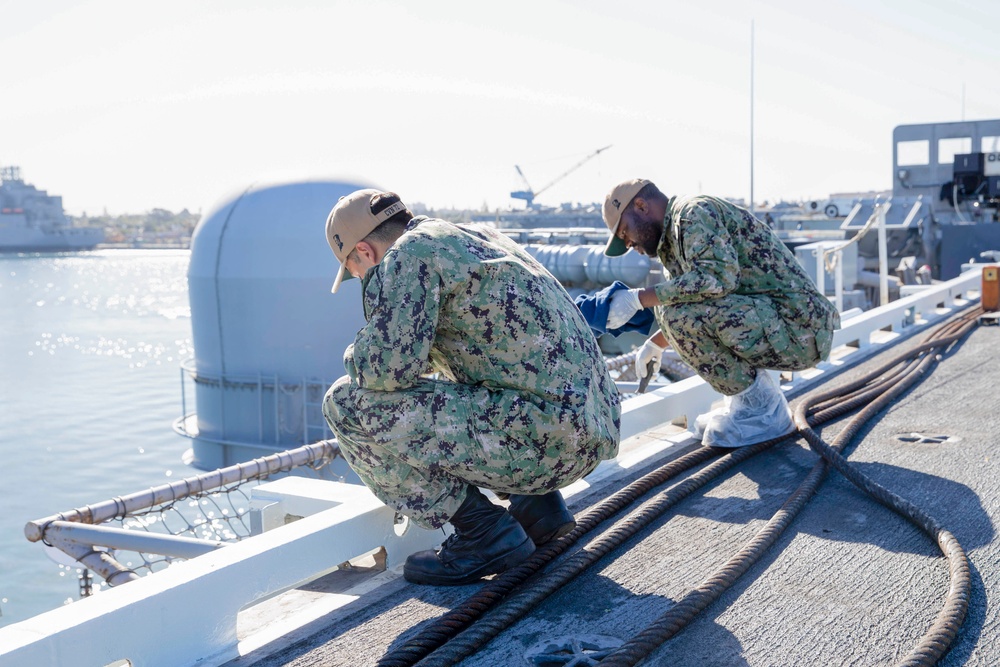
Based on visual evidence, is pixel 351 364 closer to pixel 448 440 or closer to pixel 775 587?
pixel 448 440

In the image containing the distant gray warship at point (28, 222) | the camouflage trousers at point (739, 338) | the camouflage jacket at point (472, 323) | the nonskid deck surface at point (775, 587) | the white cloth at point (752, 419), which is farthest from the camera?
the distant gray warship at point (28, 222)

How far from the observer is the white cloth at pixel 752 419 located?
13.9ft

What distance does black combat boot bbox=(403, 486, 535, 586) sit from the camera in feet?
9.12

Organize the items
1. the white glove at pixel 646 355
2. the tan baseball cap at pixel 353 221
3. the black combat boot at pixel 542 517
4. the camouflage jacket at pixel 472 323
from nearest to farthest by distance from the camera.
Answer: the camouflage jacket at pixel 472 323 < the tan baseball cap at pixel 353 221 < the black combat boot at pixel 542 517 < the white glove at pixel 646 355

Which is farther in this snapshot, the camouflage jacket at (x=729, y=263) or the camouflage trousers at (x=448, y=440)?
the camouflage jacket at (x=729, y=263)

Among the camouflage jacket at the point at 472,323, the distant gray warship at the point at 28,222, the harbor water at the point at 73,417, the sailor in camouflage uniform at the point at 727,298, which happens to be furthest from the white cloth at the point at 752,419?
the distant gray warship at the point at 28,222

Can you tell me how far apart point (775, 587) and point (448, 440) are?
40.5 inches

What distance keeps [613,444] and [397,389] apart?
687mm

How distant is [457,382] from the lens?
274 centimetres

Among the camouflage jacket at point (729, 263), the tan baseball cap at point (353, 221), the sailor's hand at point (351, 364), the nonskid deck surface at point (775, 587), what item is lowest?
the nonskid deck surface at point (775, 587)

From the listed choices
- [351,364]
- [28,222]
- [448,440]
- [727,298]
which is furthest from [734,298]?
A: [28,222]

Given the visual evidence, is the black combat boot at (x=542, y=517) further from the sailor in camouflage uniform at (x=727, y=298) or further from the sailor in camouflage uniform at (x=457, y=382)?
the sailor in camouflage uniform at (x=727, y=298)

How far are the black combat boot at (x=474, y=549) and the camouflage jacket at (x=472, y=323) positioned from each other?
392 mm

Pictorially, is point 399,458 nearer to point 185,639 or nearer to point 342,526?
point 342,526
